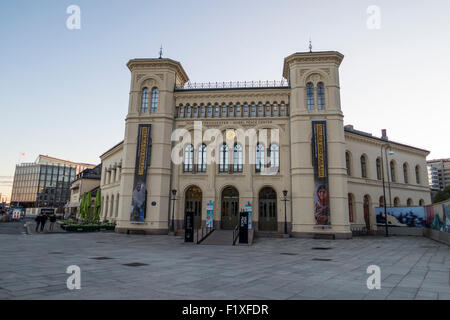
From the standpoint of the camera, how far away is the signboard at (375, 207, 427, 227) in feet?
97.0

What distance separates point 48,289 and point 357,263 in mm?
11071

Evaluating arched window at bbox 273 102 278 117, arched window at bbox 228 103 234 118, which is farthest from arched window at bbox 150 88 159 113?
arched window at bbox 273 102 278 117

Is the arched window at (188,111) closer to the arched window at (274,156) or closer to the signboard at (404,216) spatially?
the arched window at (274,156)

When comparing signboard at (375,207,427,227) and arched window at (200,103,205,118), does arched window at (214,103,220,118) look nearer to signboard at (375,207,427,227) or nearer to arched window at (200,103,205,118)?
arched window at (200,103,205,118)

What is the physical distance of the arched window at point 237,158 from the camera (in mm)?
28886

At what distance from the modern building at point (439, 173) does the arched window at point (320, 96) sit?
169m

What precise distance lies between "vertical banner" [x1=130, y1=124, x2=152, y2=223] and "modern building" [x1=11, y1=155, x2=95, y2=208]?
124m

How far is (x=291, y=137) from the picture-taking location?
28.0 metres

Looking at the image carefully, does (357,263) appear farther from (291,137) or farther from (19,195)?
(19,195)

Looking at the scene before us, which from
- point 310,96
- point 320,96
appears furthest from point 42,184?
point 320,96

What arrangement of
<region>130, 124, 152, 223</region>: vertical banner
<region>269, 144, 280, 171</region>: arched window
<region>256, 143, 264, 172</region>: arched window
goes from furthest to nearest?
<region>256, 143, 264, 172</region>: arched window → <region>269, 144, 280, 171</region>: arched window → <region>130, 124, 152, 223</region>: vertical banner

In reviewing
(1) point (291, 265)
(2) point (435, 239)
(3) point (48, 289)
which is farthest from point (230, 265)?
(2) point (435, 239)

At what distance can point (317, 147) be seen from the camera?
2669 cm

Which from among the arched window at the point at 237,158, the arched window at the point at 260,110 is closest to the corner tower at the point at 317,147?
the arched window at the point at 260,110
